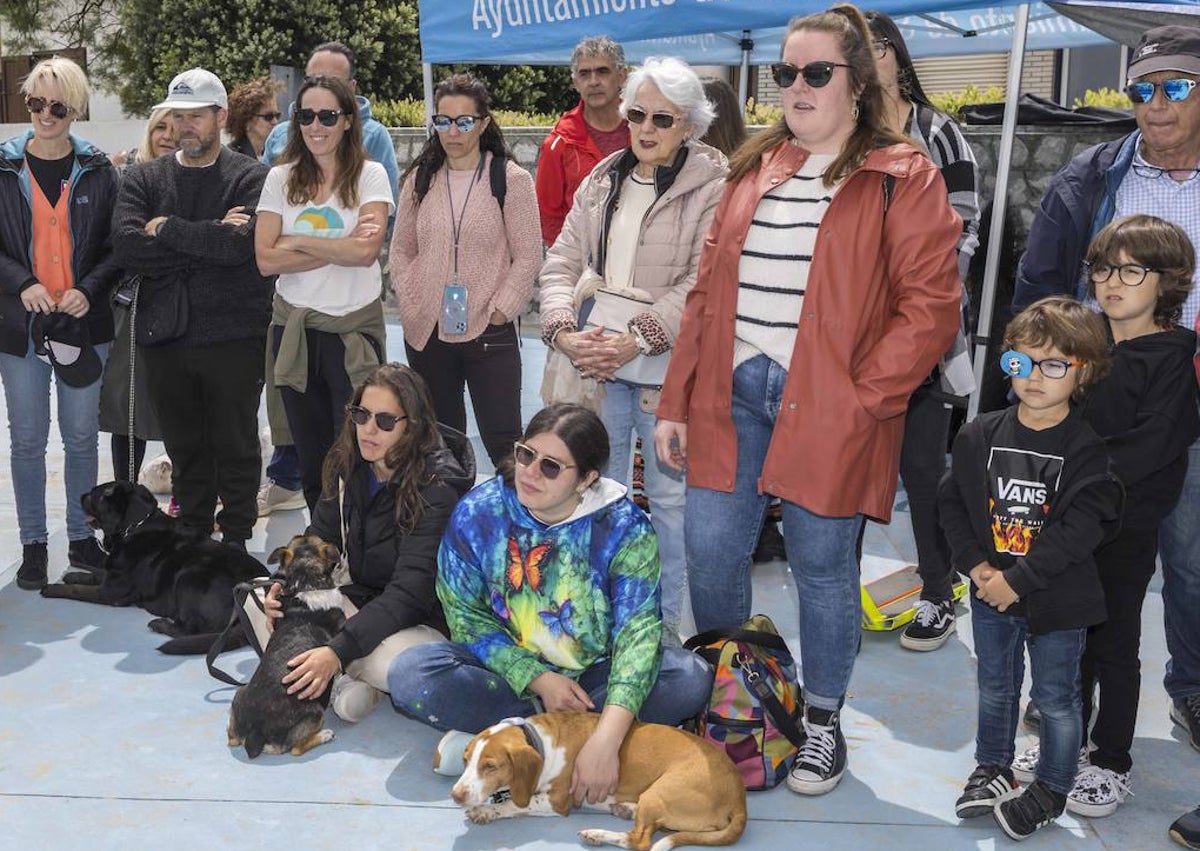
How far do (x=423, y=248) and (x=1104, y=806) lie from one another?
3.26 m

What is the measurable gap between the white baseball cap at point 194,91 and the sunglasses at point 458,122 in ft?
2.88

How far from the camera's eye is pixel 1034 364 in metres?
3.41

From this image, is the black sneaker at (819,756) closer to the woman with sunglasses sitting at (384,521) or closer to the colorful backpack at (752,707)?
the colorful backpack at (752,707)

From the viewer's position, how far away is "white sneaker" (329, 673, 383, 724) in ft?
13.7

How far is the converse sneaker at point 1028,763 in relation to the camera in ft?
12.4

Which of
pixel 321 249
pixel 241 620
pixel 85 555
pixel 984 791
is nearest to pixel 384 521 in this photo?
pixel 241 620

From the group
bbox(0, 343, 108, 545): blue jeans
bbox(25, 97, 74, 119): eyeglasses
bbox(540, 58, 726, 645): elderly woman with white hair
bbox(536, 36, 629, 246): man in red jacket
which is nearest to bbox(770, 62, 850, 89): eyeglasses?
bbox(540, 58, 726, 645): elderly woman with white hair

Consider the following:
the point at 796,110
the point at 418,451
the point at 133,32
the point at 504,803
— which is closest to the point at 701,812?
the point at 504,803

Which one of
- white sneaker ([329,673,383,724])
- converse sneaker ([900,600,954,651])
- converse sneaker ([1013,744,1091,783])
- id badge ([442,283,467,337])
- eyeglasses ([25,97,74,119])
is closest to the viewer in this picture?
converse sneaker ([1013,744,1091,783])

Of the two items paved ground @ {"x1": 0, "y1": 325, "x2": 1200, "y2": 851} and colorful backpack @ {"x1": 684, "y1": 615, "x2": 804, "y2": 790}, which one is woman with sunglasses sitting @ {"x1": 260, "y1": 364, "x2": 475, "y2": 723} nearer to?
paved ground @ {"x1": 0, "y1": 325, "x2": 1200, "y2": 851}

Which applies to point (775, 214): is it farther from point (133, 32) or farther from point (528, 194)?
point (133, 32)

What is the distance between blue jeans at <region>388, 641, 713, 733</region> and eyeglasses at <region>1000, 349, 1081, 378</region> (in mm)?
1246

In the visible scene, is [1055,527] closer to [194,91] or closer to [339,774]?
[339,774]

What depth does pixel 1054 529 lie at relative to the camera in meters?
3.33
